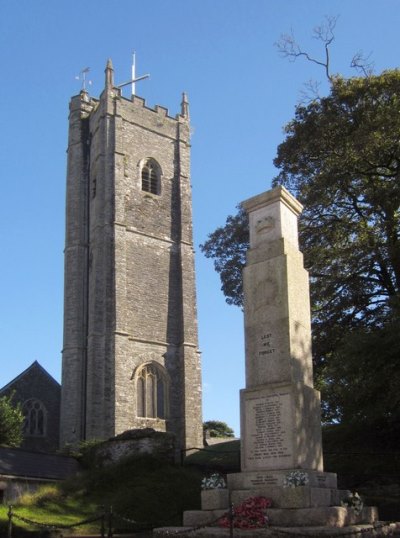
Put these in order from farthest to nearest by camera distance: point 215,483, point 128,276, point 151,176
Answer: point 151,176 → point 128,276 → point 215,483

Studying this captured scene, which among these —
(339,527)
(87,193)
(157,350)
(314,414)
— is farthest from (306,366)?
(87,193)

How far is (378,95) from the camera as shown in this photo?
22.2 meters

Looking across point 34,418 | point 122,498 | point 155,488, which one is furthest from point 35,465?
point 34,418

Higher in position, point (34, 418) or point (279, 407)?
point (34, 418)

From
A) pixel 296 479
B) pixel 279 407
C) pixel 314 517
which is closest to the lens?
pixel 314 517

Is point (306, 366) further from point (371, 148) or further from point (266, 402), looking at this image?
point (371, 148)

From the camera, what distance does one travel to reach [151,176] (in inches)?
1606

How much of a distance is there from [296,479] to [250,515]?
872mm

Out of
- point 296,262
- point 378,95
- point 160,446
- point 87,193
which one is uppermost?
point 87,193

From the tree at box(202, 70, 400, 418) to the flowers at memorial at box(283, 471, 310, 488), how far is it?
11.4m

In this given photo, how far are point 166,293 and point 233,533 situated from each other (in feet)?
95.0

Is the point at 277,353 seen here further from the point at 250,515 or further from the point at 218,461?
the point at 218,461

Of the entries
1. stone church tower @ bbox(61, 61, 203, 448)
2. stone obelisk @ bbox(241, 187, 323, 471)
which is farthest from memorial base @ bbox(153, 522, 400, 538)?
stone church tower @ bbox(61, 61, 203, 448)

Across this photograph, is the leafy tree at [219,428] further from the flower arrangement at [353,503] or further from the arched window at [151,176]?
the flower arrangement at [353,503]
